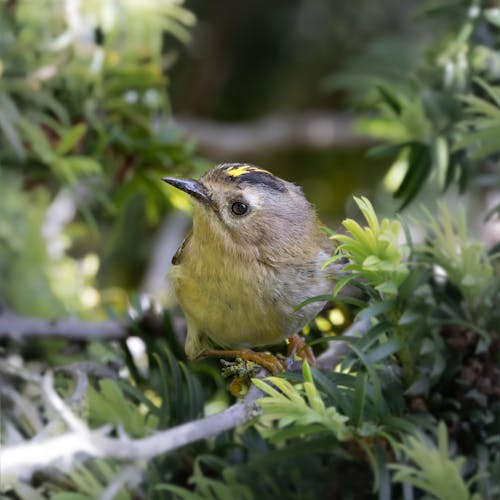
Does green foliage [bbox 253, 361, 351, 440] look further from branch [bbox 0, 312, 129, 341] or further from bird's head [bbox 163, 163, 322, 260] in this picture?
branch [bbox 0, 312, 129, 341]

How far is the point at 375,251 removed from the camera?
1.23 m

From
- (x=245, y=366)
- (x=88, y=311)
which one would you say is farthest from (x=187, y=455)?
(x=88, y=311)

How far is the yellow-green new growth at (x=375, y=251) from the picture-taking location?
1202mm

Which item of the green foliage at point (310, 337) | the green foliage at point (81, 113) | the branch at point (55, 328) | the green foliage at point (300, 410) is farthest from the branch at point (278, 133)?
the green foliage at point (300, 410)

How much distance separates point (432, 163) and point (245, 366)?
0.73 metres

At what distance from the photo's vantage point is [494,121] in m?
1.46

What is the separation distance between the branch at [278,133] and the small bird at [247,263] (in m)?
1.77

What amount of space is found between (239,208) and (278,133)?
1970mm

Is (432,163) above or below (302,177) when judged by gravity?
above

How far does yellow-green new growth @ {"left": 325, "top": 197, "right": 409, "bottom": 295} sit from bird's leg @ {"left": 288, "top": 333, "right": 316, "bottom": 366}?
11.3 inches

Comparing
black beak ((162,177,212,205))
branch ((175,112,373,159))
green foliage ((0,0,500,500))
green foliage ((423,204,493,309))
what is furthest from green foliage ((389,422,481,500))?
branch ((175,112,373,159))

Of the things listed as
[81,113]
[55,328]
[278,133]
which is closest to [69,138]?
[81,113]

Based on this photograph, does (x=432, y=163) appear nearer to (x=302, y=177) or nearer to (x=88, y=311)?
(x=88, y=311)

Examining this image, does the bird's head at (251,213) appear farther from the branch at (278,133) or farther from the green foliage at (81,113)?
the branch at (278,133)
